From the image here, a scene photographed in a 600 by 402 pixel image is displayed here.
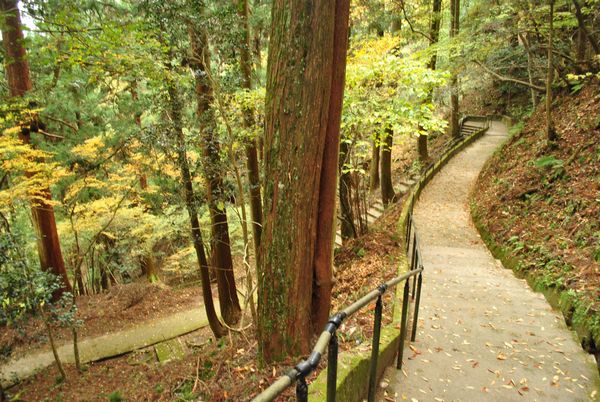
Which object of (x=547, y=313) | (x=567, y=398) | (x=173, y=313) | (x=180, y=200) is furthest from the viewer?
(x=173, y=313)

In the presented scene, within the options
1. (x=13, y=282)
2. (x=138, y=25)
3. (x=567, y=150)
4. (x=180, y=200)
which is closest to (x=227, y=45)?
(x=138, y=25)

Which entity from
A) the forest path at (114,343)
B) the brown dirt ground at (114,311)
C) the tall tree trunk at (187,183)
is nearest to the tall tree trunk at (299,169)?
the tall tree trunk at (187,183)

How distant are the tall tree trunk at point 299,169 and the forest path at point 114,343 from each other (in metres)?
8.62

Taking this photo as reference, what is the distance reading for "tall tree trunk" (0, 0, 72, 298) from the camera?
8461mm

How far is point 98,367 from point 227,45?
931 cm

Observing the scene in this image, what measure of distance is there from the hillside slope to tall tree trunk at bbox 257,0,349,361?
352 cm

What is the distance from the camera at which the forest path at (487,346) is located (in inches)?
133

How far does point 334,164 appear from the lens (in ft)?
11.1

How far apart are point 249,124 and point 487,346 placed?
273 inches

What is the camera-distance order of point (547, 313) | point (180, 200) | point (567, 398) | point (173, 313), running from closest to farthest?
point (567, 398)
point (547, 313)
point (180, 200)
point (173, 313)

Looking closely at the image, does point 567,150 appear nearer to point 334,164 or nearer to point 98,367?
point 334,164

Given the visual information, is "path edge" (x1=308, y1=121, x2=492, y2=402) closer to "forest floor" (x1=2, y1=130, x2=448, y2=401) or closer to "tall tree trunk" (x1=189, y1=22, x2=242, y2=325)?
"forest floor" (x1=2, y1=130, x2=448, y2=401)

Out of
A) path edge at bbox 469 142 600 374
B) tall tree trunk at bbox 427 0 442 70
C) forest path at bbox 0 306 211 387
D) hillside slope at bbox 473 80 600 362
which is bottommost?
forest path at bbox 0 306 211 387

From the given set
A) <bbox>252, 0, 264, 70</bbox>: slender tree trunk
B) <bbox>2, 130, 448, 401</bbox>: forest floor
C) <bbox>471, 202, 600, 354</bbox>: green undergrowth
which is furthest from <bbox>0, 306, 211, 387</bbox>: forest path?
<bbox>471, 202, 600, 354</bbox>: green undergrowth
